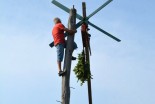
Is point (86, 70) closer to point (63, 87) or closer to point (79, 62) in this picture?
point (79, 62)

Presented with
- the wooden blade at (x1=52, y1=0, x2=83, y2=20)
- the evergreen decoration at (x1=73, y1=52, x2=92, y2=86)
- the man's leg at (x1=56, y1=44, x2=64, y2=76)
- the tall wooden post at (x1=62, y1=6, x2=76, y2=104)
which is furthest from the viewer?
the evergreen decoration at (x1=73, y1=52, x2=92, y2=86)

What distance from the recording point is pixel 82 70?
28.9ft

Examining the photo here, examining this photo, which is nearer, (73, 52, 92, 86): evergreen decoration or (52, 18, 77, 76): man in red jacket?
(52, 18, 77, 76): man in red jacket

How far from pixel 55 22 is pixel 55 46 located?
0.60m

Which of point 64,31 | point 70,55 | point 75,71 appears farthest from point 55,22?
point 75,71

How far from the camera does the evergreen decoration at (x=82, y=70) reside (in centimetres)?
883

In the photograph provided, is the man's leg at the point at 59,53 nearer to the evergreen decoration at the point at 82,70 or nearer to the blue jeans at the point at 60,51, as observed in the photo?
the blue jeans at the point at 60,51

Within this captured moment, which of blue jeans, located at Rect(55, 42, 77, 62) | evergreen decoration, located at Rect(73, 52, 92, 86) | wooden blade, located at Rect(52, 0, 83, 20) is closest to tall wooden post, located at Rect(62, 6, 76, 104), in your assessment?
blue jeans, located at Rect(55, 42, 77, 62)

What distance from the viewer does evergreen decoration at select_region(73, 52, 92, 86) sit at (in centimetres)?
883

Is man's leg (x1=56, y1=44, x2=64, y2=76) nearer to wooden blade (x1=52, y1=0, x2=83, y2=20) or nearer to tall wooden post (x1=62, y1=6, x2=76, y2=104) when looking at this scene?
tall wooden post (x1=62, y1=6, x2=76, y2=104)

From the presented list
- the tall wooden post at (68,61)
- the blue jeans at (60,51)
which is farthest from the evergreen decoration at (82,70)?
the blue jeans at (60,51)

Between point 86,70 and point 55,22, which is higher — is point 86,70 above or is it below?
below

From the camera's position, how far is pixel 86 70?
29.1 ft

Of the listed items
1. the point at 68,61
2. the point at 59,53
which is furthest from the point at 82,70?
the point at 59,53
